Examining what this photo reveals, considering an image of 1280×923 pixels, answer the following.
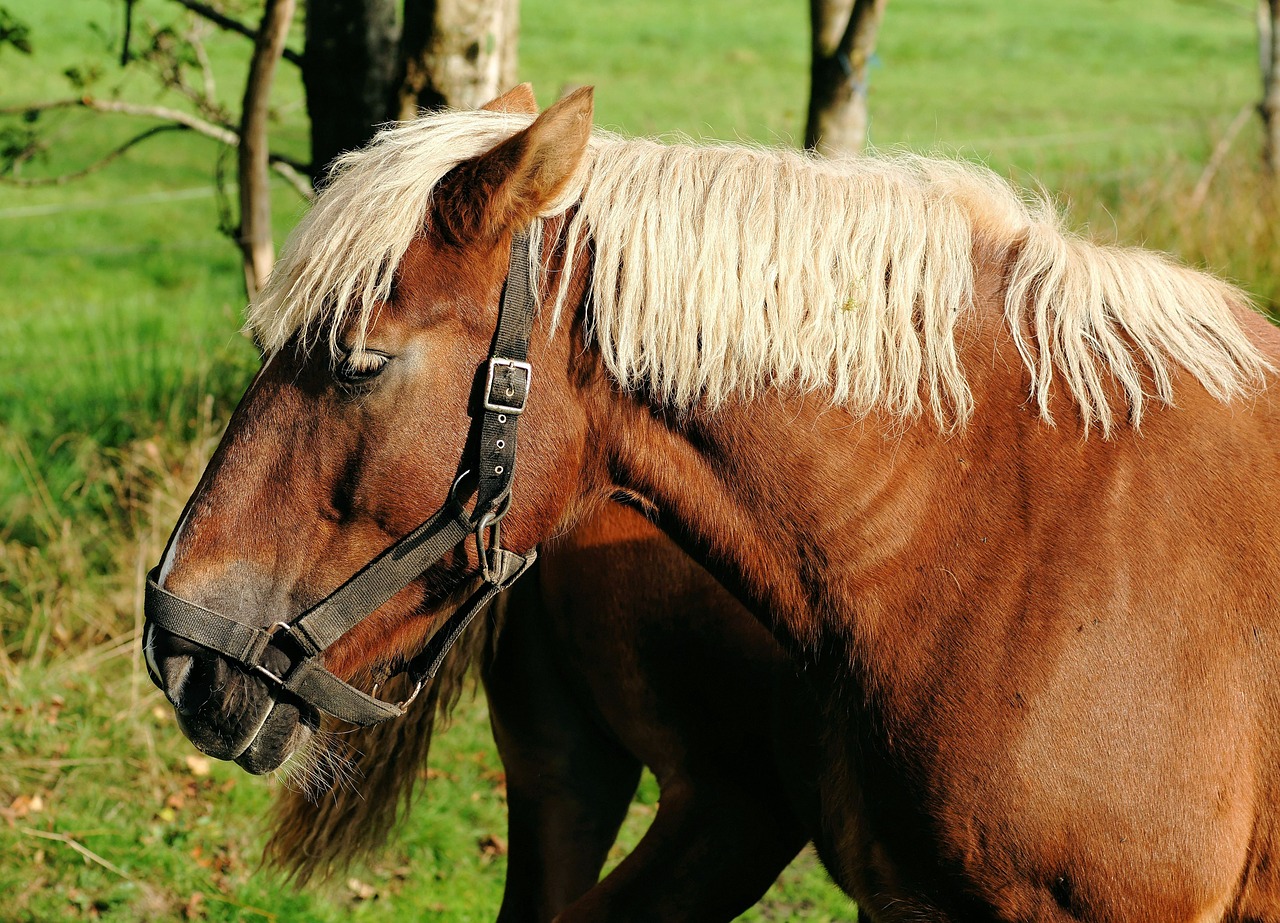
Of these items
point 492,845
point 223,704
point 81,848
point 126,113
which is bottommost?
point 492,845

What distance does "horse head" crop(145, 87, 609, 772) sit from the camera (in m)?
1.85

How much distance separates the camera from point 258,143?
4.35 m

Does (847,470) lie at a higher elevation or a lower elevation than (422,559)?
higher

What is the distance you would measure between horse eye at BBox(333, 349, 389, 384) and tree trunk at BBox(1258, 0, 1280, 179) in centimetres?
778

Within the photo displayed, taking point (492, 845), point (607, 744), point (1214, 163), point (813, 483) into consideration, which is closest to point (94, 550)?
point (492, 845)

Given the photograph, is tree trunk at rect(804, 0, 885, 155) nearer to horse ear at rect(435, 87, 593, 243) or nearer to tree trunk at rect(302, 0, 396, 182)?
tree trunk at rect(302, 0, 396, 182)

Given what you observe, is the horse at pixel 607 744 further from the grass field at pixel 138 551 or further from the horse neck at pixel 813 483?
the grass field at pixel 138 551

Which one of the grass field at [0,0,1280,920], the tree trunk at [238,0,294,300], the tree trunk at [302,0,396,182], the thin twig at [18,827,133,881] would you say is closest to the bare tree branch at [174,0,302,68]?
the tree trunk at [238,0,294,300]

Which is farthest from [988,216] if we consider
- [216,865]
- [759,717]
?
[216,865]

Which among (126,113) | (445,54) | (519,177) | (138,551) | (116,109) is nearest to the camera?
(519,177)

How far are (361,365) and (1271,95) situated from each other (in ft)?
29.4

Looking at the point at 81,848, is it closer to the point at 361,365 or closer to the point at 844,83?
the point at 361,365

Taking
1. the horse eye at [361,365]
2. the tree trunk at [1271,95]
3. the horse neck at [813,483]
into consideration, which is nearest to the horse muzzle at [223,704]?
the horse eye at [361,365]

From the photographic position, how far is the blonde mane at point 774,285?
1882 mm
